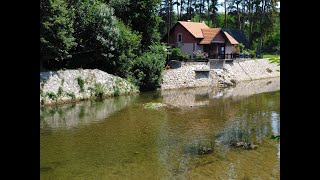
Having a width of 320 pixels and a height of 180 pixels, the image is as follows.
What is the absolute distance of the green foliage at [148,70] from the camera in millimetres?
34844

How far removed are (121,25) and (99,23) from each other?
131 inches

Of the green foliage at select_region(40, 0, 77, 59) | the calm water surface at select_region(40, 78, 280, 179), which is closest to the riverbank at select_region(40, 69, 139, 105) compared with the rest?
the calm water surface at select_region(40, 78, 280, 179)

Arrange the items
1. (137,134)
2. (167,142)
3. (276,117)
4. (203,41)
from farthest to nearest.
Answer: (203,41) → (276,117) → (137,134) → (167,142)

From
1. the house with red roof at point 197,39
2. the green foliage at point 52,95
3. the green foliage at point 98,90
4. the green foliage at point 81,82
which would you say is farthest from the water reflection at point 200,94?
the house with red roof at point 197,39

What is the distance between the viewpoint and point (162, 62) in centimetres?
3650

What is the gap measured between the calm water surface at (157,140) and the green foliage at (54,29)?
457 cm

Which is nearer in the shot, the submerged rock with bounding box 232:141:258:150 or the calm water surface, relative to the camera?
the calm water surface

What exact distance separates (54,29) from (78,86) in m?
5.14

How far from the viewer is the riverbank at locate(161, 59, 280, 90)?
39.4 meters

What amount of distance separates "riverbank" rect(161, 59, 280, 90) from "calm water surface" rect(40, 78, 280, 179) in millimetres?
10525

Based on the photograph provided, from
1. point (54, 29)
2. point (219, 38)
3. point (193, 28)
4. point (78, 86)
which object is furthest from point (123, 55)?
point (219, 38)

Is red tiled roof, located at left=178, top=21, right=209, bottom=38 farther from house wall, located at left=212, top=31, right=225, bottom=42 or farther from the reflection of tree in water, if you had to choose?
the reflection of tree in water
